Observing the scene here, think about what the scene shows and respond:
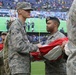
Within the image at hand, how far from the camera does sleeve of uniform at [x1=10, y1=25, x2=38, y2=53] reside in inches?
172

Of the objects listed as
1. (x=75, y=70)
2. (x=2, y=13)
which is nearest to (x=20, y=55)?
(x=75, y=70)

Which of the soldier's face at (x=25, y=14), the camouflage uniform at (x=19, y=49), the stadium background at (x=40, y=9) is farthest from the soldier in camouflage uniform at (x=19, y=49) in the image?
the stadium background at (x=40, y=9)

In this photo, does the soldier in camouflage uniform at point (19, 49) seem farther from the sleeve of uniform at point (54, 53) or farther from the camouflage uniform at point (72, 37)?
the camouflage uniform at point (72, 37)

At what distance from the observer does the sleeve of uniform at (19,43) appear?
14.4 ft

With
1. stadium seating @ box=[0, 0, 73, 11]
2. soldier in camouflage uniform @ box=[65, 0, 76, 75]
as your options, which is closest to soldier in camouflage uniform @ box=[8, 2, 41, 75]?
soldier in camouflage uniform @ box=[65, 0, 76, 75]

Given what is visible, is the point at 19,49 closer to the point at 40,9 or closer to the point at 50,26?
the point at 50,26

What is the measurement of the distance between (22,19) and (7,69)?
2.43ft

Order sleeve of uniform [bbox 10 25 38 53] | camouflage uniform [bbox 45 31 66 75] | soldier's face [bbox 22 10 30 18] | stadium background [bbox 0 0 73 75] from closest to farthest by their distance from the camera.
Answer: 1. sleeve of uniform [bbox 10 25 38 53]
2. soldier's face [bbox 22 10 30 18]
3. camouflage uniform [bbox 45 31 66 75]
4. stadium background [bbox 0 0 73 75]

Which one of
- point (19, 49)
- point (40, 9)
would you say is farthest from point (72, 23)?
point (40, 9)

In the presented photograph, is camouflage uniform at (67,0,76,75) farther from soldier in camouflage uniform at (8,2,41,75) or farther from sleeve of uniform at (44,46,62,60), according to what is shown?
sleeve of uniform at (44,46,62,60)

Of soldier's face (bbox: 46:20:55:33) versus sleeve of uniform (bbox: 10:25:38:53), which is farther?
soldier's face (bbox: 46:20:55:33)

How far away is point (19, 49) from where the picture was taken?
4367mm

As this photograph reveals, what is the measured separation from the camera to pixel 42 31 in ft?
102

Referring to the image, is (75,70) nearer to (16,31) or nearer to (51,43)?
(16,31)
